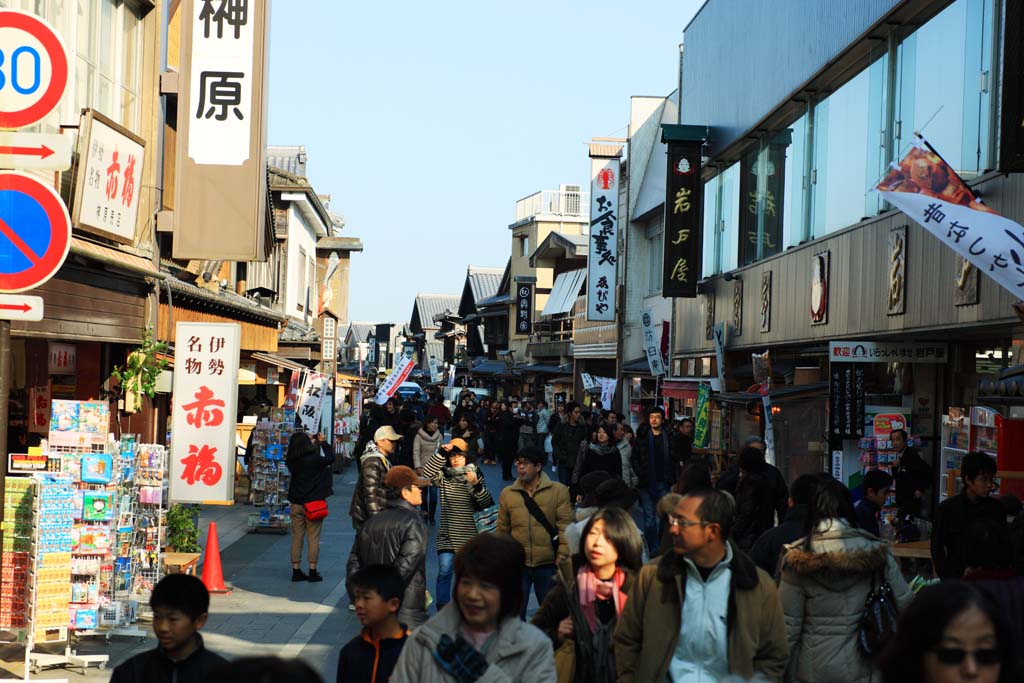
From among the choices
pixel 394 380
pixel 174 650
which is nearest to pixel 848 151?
pixel 394 380

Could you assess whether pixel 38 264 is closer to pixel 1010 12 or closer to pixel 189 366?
pixel 189 366

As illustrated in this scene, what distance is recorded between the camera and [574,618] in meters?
5.43

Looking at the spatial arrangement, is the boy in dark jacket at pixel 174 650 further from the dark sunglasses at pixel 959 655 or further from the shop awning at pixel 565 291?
the shop awning at pixel 565 291

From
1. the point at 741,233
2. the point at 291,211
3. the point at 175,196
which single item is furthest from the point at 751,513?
the point at 291,211

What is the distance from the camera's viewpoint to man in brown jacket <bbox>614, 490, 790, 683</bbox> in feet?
16.0

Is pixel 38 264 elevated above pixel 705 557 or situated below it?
above

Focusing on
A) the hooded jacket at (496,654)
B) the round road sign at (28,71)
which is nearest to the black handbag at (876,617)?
the hooded jacket at (496,654)

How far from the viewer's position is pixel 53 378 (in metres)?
14.9

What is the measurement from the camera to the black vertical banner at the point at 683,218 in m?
27.8

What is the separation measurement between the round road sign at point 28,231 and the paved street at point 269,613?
3087 millimetres

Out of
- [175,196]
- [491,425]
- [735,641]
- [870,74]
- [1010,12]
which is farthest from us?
[491,425]

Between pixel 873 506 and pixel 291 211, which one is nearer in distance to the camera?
pixel 873 506

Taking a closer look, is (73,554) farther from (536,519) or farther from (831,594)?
(831,594)

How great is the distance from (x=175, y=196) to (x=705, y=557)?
10.5m
